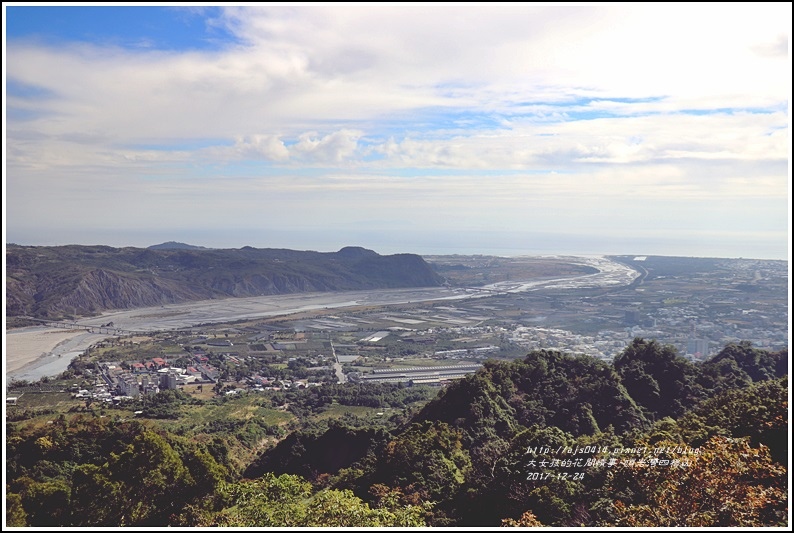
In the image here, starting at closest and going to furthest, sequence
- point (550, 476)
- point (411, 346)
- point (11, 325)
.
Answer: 1. point (550, 476)
2. point (411, 346)
3. point (11, 325)

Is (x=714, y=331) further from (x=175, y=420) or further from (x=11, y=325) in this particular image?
(x=11, y=325)

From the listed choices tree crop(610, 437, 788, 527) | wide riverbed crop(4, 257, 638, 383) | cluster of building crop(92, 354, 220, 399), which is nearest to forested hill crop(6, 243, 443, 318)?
wide riverbed crop(4, 257, 638, 383)

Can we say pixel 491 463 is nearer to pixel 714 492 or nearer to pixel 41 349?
pixel 714 492

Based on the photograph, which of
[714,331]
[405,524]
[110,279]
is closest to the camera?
[405,524]

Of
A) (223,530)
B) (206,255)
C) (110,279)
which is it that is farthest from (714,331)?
(206,255)

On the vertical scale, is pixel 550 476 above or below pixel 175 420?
above

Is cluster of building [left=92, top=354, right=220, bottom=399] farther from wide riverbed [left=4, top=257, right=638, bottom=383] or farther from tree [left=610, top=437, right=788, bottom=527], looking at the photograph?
tree [left=610, top=437, right=788, bottom=527]

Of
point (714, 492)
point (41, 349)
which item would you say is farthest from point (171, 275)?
point (714, 492)
